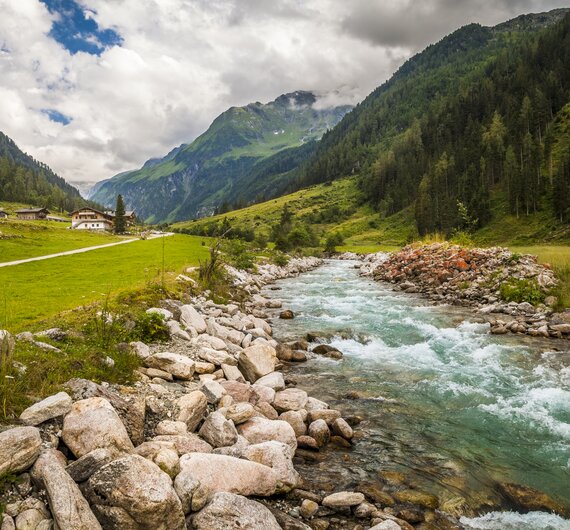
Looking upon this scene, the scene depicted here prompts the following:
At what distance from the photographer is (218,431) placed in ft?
27.9

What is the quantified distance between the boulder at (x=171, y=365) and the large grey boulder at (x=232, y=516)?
5.76 meters

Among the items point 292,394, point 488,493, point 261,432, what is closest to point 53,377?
point 261,432

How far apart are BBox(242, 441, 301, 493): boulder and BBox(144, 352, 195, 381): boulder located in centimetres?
424

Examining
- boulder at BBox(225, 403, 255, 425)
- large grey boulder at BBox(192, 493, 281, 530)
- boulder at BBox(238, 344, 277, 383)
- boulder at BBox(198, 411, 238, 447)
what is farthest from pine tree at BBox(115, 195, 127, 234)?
large grey boulder at BBox(192, 493, 281, 530)

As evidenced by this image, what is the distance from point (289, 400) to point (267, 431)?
2.11m

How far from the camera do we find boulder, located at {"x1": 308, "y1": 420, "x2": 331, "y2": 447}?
9930 mm

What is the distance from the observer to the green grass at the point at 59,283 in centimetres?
1490

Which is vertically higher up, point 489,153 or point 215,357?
point 489,153

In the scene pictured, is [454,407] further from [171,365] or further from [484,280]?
[484,280]

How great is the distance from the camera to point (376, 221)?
5418 inches

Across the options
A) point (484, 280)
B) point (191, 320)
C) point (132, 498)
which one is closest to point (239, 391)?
point (132, 498)

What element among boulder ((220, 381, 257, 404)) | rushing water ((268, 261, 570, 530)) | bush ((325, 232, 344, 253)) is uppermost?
bush ((325, 232, 344, 253))

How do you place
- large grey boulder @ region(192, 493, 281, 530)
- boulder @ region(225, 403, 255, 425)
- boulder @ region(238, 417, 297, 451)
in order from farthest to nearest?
boulder @ region(225, 403, 255, 425) → boulder @ region(238, 417, 297, 451) → large grey boulder @ region(192, 493, 281, 530)

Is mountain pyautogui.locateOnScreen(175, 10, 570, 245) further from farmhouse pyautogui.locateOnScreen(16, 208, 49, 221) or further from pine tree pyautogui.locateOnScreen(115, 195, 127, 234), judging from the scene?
farmhouse pyautogui.locateOnScreen(16, 208, 49, 221)
